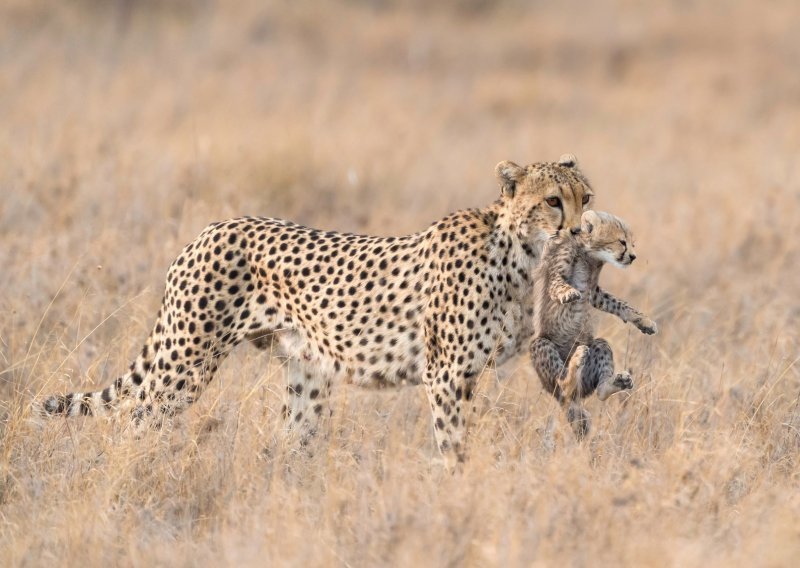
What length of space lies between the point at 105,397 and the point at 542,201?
5.28ft

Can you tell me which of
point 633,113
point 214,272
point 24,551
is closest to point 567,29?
point 633,113

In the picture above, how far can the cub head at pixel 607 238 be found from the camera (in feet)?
13.6

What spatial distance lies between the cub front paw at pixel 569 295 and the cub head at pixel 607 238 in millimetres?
212

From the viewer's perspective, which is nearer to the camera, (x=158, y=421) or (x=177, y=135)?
(x=158, y=421)

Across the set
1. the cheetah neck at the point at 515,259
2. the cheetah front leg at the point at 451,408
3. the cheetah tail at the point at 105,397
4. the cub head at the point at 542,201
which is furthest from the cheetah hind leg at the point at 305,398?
the cub head at the point at 542,201

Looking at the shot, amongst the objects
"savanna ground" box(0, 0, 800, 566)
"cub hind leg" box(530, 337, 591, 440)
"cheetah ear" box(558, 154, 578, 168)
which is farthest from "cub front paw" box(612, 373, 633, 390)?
"cheetah ear" box(558, 154, 578, 168)

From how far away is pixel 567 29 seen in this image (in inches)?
645

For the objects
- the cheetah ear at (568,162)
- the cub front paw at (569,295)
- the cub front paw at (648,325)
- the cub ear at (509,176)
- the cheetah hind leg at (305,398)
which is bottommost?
the cheetah hind leg at (305,398)

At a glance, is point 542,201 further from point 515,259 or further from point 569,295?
point 569,295

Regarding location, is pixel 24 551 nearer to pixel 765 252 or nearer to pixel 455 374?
pixel 455 374

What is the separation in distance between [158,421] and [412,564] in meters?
1.44

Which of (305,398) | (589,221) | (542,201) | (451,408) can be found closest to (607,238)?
(589,221)

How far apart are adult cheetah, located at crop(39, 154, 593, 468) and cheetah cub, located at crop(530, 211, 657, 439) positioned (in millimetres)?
81

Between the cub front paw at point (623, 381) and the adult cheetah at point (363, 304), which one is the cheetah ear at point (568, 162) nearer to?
the adult cheetah at point (363, 304)
